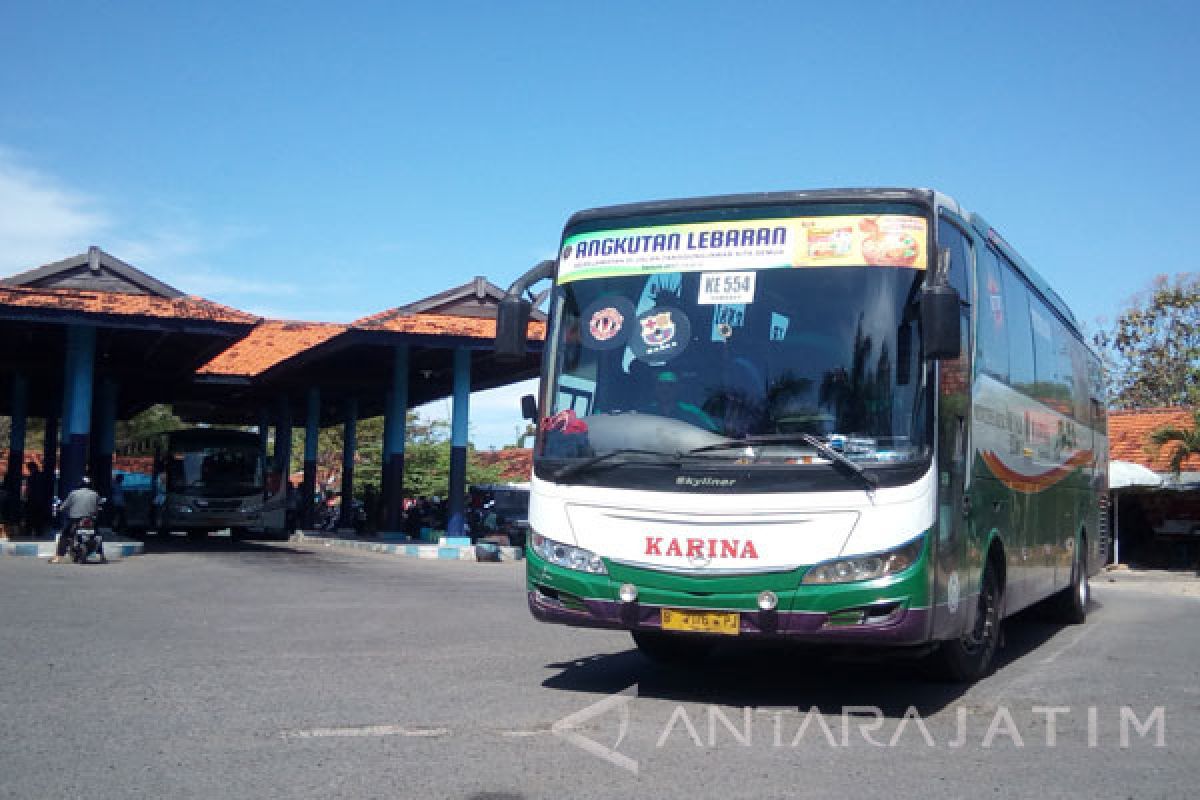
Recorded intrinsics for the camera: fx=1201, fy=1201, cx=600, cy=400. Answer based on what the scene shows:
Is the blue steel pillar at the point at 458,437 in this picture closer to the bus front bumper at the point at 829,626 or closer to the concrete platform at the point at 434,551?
the concrete platform at the point at 434,551

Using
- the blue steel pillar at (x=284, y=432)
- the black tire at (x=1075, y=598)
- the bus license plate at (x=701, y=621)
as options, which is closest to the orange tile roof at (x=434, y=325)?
the black tire at (x=1075, y=598)

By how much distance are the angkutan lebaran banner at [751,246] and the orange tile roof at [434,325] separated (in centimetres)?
1536

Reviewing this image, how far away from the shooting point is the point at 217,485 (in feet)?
96.5

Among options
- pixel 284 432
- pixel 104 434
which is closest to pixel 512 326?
pixel 104 434

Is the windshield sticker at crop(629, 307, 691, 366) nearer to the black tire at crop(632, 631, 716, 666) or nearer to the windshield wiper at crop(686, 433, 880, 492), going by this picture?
the windshield wiper at crop(686, 433, 880, 492)

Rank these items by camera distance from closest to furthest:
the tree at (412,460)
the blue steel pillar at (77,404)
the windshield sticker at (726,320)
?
the windshield sticker at (726,320), the blue steel pillar at (77,404), the tree at (412,460)

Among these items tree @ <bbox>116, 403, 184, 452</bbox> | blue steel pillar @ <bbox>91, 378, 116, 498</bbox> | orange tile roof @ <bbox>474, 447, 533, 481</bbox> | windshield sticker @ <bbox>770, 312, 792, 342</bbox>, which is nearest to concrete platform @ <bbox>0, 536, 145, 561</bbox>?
blue steel pillar @ <bbox>91, 378, 116, 498</bbox>

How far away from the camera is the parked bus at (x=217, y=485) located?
2931 centimetres

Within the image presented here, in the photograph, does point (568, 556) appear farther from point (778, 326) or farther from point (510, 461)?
point (510, 461)

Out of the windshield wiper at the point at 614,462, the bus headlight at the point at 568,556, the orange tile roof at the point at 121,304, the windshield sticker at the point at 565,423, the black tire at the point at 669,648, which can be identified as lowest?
the black tire at the point at 669,648

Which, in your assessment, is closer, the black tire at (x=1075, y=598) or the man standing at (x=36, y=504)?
the black tire at (x=1075, y=598)

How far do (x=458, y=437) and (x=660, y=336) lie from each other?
18081mm

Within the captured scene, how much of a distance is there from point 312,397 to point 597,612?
28.3 metres

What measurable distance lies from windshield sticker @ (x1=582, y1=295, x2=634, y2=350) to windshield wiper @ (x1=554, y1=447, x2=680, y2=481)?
0.75 meters
